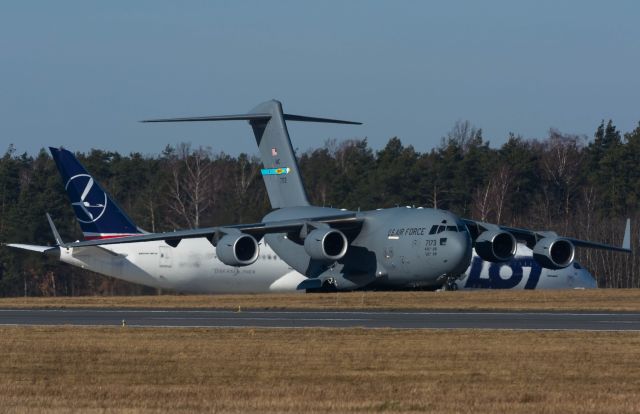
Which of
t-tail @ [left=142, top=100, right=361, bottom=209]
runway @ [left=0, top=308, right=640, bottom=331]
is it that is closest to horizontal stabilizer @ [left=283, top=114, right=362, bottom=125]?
t-tail @ [left=142, top=100, right=361, bottom=209]

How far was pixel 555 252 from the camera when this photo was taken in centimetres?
4247

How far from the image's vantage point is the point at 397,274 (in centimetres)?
4159

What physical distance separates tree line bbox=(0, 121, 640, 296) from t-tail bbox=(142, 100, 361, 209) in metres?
14.4

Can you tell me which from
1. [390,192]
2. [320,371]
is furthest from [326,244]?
[390,192]

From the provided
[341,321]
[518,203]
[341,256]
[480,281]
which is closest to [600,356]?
[341,321]

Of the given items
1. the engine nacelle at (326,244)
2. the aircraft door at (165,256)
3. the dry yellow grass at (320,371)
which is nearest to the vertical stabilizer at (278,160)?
the aircraft door at (165,256)

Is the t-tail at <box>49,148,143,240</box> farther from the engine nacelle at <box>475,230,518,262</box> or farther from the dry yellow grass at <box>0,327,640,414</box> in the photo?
the dry yellow grass at <box>0,327,640,414</box>

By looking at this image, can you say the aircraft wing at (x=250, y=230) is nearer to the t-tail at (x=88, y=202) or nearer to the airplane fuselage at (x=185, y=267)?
the airplane fuselage at (x=185, y=267)

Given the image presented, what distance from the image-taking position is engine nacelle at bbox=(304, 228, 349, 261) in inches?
1609

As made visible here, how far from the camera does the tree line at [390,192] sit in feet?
229

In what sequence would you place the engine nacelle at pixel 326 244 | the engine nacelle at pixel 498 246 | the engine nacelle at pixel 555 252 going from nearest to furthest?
1. the engine nacelle at pixel 326 244
2. the engine nacelle at pixel 498 246
3. the engine nacelle at pixel 555 252

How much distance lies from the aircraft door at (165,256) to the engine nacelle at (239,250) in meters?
10.7

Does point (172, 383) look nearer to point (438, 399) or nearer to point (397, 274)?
point (438, 399)

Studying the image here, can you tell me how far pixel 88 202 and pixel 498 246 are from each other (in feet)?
55.3
